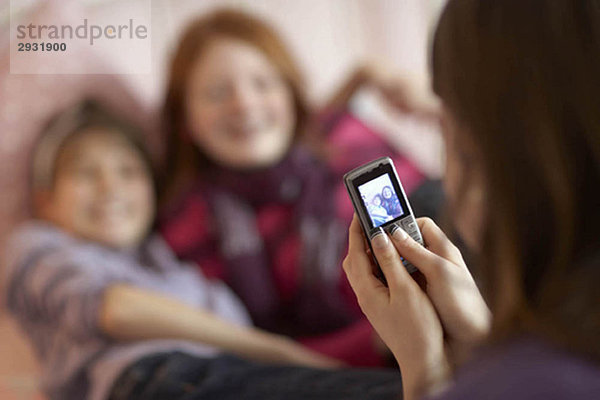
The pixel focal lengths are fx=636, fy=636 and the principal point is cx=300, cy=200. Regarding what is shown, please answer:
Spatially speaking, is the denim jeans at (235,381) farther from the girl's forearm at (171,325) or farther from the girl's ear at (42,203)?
the girl's ear at (42,203)

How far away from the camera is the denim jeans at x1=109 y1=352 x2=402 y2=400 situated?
81cm

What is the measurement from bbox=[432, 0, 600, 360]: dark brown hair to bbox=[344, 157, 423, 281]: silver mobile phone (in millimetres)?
115

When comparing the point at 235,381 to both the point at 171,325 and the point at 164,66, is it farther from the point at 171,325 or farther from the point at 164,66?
the point at 164,66

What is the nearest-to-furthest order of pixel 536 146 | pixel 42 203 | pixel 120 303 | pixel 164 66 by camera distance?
1. pixel 536 146
2. pixel 120 303
3. pixel 42 203
4. pixel 164 66

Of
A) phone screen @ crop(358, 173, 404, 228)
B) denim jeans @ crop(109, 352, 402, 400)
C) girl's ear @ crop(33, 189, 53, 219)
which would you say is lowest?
denim jeans @ crop(109, 352, 402, 400)

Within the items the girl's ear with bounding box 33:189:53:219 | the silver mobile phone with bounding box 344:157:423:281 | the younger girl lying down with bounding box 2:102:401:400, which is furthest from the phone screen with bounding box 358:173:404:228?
the girl's ear with bounding box 33:189:53:219

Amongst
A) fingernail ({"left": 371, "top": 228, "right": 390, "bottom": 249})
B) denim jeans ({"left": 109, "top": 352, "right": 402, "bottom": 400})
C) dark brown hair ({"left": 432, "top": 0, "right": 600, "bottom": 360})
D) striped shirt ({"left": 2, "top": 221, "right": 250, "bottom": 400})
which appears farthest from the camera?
striped shirt ({"left": 2, "top": 221, "right": 250, "bottom": 400})

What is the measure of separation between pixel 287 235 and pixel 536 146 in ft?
2.84

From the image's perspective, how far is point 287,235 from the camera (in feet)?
4.31

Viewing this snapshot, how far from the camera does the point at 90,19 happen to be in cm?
141

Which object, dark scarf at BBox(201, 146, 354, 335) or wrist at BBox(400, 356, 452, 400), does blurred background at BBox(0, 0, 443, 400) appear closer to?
dark scarf at BBox(201, 146, 354, 335)

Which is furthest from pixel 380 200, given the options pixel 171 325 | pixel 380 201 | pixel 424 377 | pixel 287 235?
pixel 287 235

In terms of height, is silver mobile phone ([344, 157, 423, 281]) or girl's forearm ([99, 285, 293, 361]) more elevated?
silver mobile phone ([344, 157, 423, 281])

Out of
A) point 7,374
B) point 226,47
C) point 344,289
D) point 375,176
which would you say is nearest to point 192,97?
point 226,47
